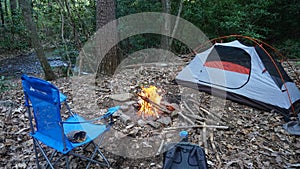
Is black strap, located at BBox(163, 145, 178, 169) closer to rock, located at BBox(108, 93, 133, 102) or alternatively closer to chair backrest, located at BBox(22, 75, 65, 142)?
chair backrest, located at BBox(22, 75, 65, 142)

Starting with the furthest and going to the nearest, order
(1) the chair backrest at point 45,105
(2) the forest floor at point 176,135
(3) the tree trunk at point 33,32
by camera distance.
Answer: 1. (3) the tree trunk at point 33,32
2. (2) the forest floor at point 176,135
3. (1) the chair backrest at point 45,105

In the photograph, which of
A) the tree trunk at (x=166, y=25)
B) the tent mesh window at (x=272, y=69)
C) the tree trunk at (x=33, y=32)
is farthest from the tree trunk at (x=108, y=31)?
the tree trunk at (x=166, y=25)

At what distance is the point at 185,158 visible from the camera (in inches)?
77.9

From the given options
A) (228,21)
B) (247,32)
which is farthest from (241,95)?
(228,21)

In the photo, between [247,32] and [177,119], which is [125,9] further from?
[177,119]

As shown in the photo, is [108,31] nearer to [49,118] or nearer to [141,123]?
[141,123]

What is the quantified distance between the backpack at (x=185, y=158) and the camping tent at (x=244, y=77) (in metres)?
2.37

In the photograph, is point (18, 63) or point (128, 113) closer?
point (128, 113)

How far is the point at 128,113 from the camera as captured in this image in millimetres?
3404

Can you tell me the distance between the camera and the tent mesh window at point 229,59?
4.07 meters

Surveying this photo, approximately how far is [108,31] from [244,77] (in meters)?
2.86

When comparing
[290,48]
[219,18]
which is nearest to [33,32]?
[219,18]

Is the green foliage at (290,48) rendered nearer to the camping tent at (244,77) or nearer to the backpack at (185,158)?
the camping tent at (244,77)

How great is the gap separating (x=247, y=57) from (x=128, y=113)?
8.11 ft
